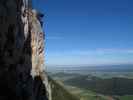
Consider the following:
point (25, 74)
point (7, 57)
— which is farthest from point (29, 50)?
point (7, 57)

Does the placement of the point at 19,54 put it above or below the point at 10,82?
above

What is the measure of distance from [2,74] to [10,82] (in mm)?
2219

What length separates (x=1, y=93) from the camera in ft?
122

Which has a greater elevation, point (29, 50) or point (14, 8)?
point (14, 8)

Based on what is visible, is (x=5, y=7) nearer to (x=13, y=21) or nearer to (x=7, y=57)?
(x=13, y=21)

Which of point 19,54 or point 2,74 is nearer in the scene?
point 2,74

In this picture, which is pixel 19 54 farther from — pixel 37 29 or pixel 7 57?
pixel 37 29

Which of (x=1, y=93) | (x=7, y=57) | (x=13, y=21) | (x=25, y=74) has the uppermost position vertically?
(x=13, y=21)

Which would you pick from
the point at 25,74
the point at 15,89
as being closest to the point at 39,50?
the point at 25,74

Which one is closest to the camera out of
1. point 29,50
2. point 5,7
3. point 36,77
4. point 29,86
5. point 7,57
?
point 5,7

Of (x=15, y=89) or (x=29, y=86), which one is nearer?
(x=15, y=89)

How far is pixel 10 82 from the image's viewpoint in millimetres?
38969

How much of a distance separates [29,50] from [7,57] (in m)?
10.5

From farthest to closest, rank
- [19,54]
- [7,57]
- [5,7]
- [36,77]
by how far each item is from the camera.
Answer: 1. [36,77]
2. [19,54]
3. [7,57]
4. [5,7]
